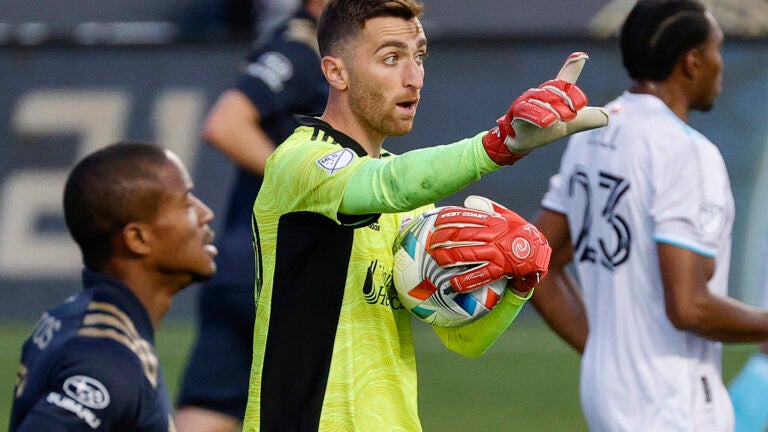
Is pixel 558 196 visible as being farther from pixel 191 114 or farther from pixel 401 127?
pixel 191 114

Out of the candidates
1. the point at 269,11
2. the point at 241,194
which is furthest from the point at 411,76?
the point at 269,11

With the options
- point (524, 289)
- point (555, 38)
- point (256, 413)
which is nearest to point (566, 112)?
point (524, 289)

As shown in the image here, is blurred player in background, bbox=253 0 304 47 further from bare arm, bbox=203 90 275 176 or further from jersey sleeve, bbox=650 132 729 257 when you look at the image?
jersey sleeve, bbox=650 132 729 257

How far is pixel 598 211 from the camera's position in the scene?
5.17 metres

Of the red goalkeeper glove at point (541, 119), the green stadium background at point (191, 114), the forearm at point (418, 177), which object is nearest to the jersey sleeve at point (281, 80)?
the forearm at point (418, 177)

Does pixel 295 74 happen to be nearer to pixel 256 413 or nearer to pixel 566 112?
pixel 256 413

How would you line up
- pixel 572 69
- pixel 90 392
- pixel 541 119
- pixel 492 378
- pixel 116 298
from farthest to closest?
pixel 492 378 → pixel 116 298 → pixel 90 392 → pixel 572 69 → pixel 541 119

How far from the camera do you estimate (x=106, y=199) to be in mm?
4820

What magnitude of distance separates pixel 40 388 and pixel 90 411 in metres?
0.21

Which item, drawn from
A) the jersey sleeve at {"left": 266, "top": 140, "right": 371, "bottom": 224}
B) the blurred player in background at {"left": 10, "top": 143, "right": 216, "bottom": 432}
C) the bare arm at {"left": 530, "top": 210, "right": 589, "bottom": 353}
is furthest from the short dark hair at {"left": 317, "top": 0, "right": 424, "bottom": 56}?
the bare arm at {"left": 530, "top": 210, "right": 589, "bottom": 353}

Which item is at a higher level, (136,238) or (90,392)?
(136,238)

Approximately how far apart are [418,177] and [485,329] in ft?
2.75

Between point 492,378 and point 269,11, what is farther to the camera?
point 269,11

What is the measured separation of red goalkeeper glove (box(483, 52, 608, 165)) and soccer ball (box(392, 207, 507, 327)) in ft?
1.70
